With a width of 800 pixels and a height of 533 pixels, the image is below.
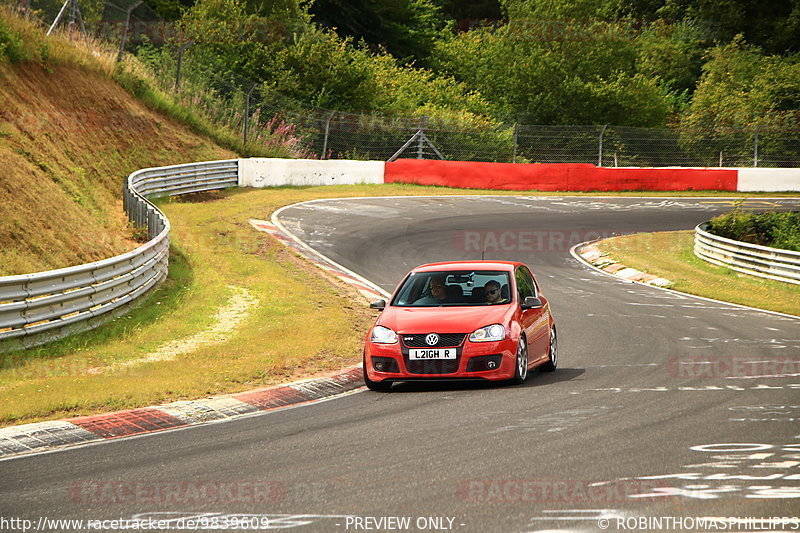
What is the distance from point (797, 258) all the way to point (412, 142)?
20869 mm

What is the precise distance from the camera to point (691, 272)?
24.8 meters

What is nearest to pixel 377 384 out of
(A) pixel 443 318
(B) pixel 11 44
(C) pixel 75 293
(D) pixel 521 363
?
(A) pixel 443 318

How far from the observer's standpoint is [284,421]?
30.2ft

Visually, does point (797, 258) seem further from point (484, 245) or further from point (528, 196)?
point (528, 196)

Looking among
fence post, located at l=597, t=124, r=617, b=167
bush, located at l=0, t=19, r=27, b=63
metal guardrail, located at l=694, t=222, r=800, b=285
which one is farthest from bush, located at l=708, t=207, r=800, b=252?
bush, located at l=0, t=19, r=27, b=63

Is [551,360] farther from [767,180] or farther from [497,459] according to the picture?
[767,180]

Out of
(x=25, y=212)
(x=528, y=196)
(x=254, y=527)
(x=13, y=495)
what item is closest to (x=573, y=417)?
(x=254, y=527)

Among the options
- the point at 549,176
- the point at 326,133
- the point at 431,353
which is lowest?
the point at 431,353

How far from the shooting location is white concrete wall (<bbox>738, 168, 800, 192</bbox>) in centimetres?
4153

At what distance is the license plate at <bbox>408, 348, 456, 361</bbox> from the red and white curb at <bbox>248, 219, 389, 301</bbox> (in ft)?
25.8

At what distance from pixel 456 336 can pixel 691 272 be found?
50.4 feet

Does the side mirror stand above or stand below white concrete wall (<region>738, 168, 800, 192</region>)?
below

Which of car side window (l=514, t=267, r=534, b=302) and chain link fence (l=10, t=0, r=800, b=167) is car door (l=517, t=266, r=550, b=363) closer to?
car side window (l=514, t=267, r=534, b=302)

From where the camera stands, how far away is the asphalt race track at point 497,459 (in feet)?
19.4
